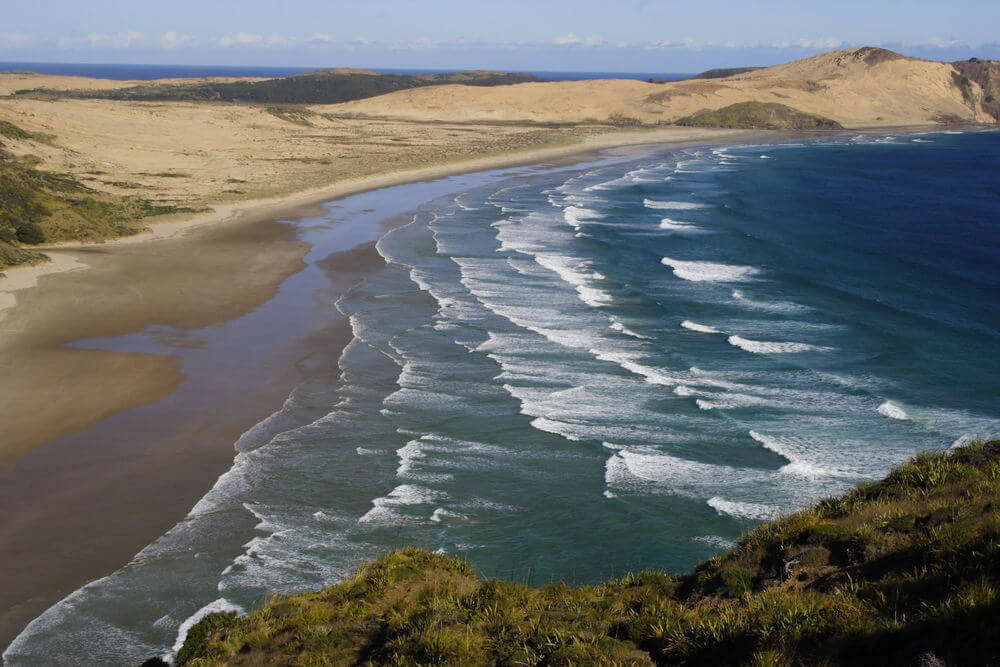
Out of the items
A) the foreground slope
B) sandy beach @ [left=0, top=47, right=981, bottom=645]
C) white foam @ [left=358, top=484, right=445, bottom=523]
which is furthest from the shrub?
the foreground slope

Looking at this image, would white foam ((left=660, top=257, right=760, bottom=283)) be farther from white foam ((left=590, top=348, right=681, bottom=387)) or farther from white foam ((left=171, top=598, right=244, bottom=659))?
white foam ((left=171, top=598, right=244, bottom=659))

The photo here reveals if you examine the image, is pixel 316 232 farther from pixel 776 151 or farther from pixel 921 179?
pixel 776 151

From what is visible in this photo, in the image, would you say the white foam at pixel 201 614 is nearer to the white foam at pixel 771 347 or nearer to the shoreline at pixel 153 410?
the shoreline at pixel 153 410

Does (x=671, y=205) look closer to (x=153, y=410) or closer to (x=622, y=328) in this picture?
(x=622, y=328)

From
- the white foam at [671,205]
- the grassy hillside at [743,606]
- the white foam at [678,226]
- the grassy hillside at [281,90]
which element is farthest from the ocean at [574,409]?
the grassy hillside at [281,90]

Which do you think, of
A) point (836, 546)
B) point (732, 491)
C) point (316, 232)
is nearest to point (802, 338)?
point (732, 491)

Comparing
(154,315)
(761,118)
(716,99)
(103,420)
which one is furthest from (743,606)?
(716,99)
